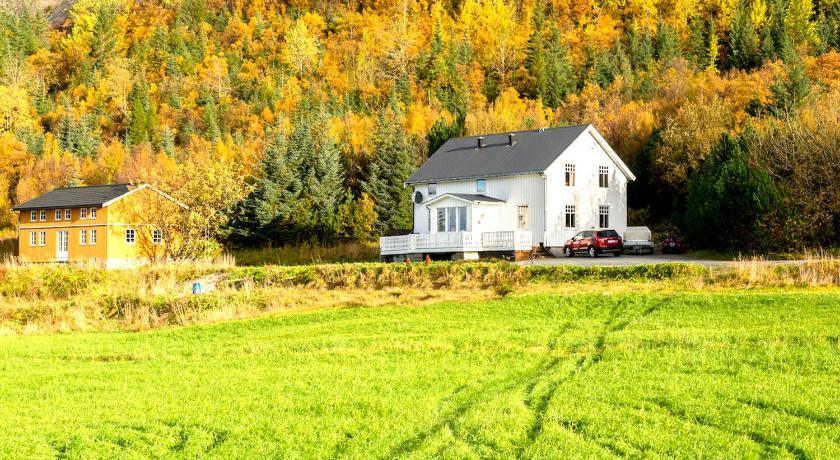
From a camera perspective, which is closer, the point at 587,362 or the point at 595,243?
the point at 587,362

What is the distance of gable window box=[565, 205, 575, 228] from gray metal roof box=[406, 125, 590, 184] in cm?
293

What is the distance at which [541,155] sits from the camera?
44.4m

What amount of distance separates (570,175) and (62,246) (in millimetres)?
34280

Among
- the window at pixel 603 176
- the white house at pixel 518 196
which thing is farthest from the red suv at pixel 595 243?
the window at pixel 603 176

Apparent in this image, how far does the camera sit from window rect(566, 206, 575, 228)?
144ft

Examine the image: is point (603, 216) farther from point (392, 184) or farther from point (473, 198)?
point (392, 184)

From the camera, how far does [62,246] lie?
184 ft

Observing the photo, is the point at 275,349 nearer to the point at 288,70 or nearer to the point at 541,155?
the point at 541,155

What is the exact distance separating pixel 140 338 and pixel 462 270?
36.8ft

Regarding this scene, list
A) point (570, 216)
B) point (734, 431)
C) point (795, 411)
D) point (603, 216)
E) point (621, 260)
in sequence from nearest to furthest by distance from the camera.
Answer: point (734, 431), point (795, 411), point (621, 260), point (570, 216), point (603, 216)

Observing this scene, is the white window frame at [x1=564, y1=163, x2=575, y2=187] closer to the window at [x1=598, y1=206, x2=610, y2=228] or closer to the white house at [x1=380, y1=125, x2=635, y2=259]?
the white house at [x1=380, y1=125, x2=635, y2=259]

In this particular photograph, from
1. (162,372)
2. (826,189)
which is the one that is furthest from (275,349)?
(826,189)

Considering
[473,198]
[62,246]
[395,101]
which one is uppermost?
[395,101]

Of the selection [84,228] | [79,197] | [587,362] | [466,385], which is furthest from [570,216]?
[79,197]
